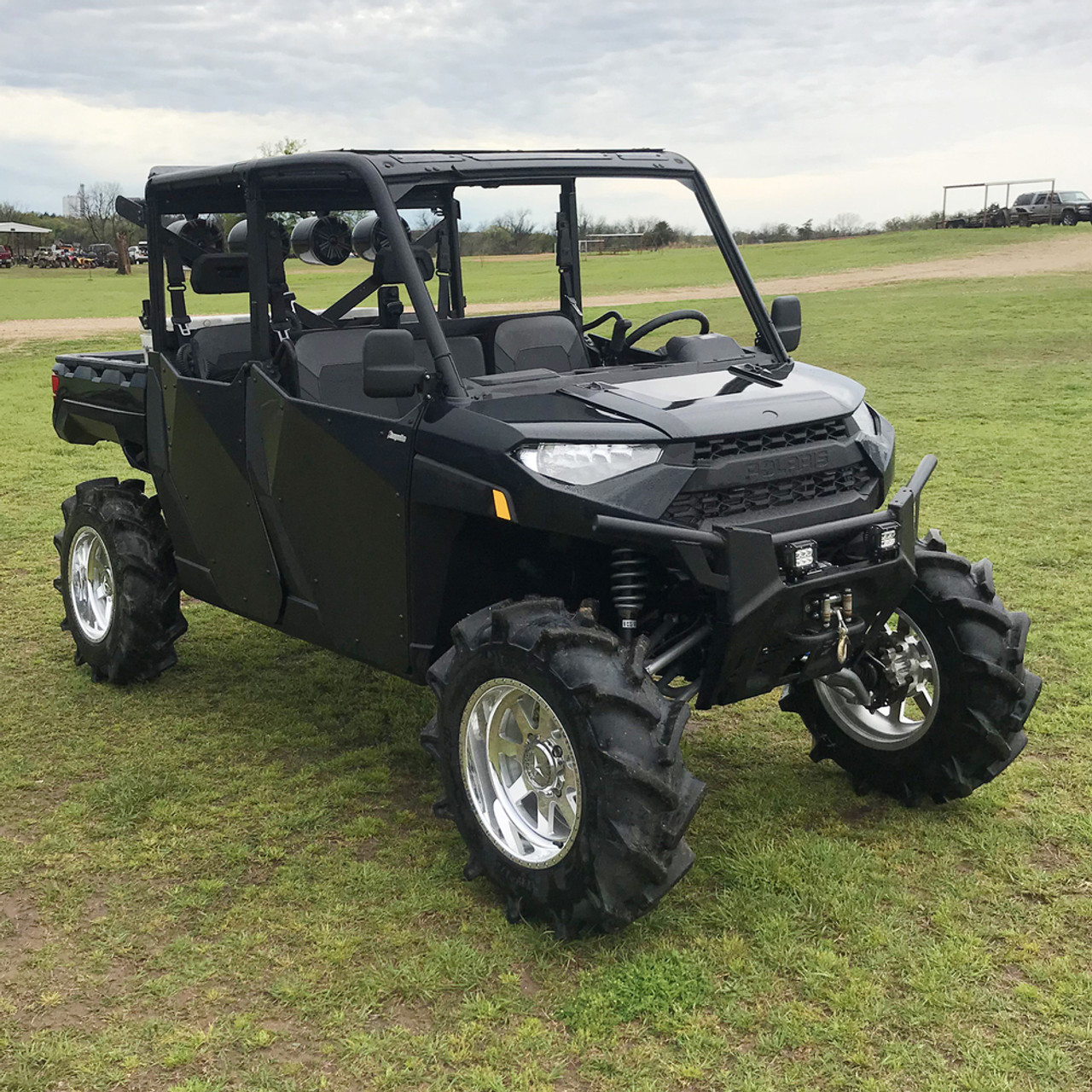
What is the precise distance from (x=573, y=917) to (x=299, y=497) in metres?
1.96

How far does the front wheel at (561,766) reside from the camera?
12.7 feet

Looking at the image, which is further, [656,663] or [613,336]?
[613,336]

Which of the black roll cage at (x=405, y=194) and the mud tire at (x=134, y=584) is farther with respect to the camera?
the mud tire at (x=134, y=584)

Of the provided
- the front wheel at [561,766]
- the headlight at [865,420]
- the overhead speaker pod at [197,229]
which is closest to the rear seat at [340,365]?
the overhead speaker pod at [197,229]

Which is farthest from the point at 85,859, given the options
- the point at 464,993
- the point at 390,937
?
the point at 464,993

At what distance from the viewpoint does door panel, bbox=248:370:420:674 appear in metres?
4.69

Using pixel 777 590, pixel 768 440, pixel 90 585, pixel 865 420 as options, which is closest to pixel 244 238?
pixel 90 585

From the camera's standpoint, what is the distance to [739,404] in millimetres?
4316

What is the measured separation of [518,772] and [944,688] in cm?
159

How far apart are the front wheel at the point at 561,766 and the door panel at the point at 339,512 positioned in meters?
0.56

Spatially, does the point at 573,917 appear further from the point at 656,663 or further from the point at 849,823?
the point at 849,823

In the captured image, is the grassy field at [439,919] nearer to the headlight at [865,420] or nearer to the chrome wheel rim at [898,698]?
the chrome wheel rim at [898,698]

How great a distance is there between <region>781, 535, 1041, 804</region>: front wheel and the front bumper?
0.36 m

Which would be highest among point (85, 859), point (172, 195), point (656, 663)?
point (172, 195)
